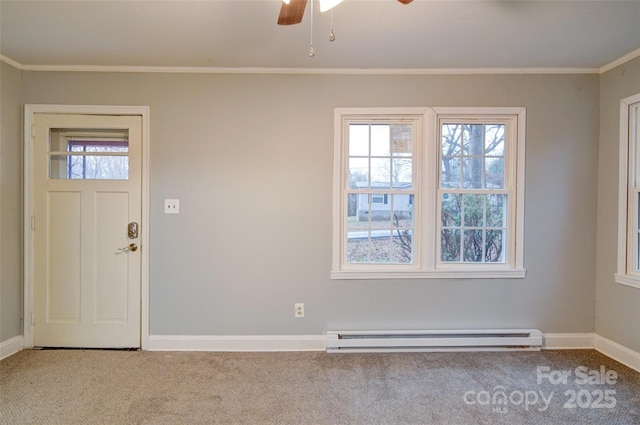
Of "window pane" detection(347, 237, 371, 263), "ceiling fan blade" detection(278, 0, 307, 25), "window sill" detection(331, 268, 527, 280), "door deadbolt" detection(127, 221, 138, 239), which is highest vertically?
"ceiling fan blade" detection(278, 0, 307, 25)

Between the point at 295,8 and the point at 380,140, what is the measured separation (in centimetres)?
146

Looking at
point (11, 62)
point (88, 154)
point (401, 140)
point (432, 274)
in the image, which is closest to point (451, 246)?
point (432, 274)

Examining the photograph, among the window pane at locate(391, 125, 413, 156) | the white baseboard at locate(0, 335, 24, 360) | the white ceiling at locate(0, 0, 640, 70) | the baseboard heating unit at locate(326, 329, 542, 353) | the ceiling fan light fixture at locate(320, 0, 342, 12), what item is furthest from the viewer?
the window pane at locate(391, 125, 413, 156)

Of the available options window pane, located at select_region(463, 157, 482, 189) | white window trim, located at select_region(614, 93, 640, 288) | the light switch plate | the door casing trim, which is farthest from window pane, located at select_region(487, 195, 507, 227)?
the door casing trim

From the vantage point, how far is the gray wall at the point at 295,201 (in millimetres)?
2670

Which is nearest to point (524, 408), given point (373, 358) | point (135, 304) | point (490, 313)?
point (490, 313)

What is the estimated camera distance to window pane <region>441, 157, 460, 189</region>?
2758mm

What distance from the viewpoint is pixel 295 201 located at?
2.69 m

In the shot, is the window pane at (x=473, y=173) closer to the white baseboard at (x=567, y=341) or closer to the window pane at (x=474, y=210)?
the window pane at (x=474, y=210)

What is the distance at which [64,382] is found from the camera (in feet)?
7.20

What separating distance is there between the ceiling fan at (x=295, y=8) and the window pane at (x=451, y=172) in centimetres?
161

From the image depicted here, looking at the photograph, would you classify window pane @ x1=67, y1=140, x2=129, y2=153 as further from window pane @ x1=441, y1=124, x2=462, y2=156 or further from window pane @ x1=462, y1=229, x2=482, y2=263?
window pane @ x1=462, y1=229, x2=482, y2=263

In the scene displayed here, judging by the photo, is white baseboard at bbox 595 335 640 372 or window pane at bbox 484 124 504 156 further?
window pane at bbox 484 124 504 156

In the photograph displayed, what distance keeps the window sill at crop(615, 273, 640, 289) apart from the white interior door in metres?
3.94
